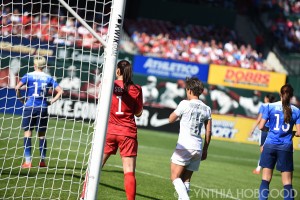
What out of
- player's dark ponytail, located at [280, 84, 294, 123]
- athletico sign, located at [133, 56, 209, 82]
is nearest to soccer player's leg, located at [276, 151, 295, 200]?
player's dark ponytail, located at [280, 84, 294, 123]

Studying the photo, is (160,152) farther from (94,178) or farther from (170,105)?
(94,178)

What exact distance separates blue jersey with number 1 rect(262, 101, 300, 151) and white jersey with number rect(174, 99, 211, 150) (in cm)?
157

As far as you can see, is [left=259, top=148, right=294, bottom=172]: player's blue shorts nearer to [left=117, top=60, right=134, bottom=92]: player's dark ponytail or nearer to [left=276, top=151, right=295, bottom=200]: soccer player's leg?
[left=276, top=151, right=295, bottom=200]: soccer player's leg

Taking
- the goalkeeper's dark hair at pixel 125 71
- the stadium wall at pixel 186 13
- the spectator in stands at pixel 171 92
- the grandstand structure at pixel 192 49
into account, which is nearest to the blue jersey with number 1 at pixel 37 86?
the goalkeeper's dark hair at pixel 125 71

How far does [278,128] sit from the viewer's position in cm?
1045

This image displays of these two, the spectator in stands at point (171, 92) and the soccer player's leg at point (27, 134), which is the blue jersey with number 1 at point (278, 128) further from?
the spectator in stands at point (171, 92)

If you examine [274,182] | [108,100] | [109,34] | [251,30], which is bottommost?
[274,182]

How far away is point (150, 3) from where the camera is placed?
121ft

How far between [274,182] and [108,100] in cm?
857

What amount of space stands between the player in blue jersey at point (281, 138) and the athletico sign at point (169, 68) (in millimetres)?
20629

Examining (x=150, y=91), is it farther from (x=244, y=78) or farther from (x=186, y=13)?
(x=186, y=13)

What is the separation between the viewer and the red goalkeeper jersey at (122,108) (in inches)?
361

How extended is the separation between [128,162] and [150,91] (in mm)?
17906

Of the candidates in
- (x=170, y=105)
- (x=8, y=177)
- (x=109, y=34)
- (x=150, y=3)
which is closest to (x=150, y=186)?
(x=8, y=177)
